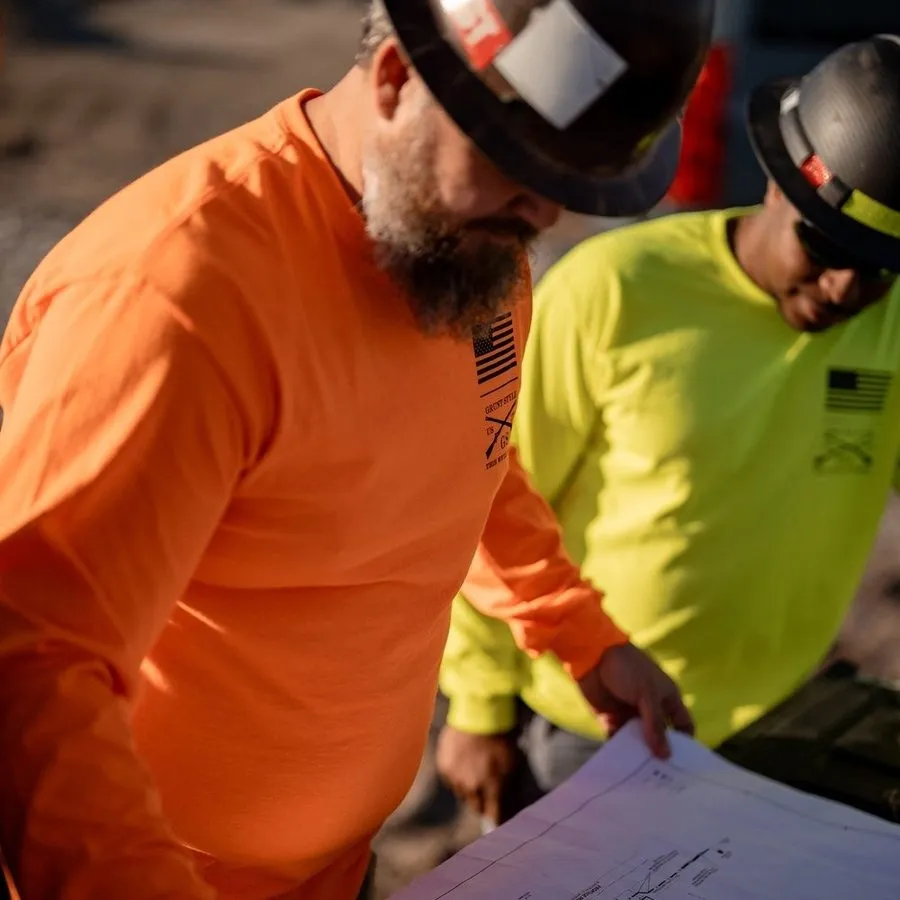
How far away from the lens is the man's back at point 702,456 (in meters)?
2.36

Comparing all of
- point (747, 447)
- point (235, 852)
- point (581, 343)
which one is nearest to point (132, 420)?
point (235, 852)

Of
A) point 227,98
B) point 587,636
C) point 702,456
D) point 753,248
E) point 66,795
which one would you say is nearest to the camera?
point 66,795

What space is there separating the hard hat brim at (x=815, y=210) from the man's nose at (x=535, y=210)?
1.02m

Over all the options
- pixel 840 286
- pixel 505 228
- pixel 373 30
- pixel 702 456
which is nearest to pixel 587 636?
pixel 702 456

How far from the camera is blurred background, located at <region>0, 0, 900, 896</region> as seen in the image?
465 cm

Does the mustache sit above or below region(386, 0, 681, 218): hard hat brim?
below

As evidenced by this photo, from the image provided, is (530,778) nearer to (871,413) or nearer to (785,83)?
(871,413)

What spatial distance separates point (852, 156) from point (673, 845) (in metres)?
1.25

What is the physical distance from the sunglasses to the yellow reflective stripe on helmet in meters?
0.06

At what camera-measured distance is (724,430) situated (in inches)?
93.0

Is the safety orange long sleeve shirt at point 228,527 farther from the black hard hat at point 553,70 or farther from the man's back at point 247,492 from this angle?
the black hard hat at point 553,70

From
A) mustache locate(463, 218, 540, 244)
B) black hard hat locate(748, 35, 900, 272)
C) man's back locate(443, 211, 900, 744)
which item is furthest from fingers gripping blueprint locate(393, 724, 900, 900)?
black hard hat locate(748, 35, 900, 272)

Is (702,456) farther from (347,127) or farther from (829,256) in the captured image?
(347,127)

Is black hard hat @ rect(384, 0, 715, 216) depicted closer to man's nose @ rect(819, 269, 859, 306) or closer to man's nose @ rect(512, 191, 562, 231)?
man's nose @ rect(512, 191, 562, 231)
